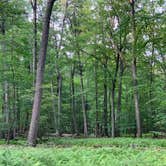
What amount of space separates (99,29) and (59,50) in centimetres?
434

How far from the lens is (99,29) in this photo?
25.1 meters

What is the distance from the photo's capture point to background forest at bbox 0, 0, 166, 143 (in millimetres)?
20438

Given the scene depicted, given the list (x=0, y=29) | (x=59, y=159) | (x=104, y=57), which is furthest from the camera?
(x=104, y=57)

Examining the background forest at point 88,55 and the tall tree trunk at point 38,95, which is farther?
the background forest at point 88,55

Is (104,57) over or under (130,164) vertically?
over

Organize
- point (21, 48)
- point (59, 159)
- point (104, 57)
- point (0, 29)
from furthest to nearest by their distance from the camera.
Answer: point (104, 57), point (0, 29), point (21, 48), point (59, 159)

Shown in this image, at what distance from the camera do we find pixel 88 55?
27531 millimetres

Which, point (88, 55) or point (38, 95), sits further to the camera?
point (88, 55)

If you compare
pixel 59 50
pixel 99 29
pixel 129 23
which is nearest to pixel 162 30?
pixel 129 23

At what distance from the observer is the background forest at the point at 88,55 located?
20438 mm

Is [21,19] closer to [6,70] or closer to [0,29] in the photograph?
[0,29]

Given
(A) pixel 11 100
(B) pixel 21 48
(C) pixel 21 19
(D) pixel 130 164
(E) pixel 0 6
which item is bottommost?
(D) pixel 130 164

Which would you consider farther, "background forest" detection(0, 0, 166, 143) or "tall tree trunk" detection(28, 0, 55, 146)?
"background forest" detection(0, 0, 166, 143)

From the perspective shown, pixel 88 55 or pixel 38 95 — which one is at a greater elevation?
pixel 88 55
